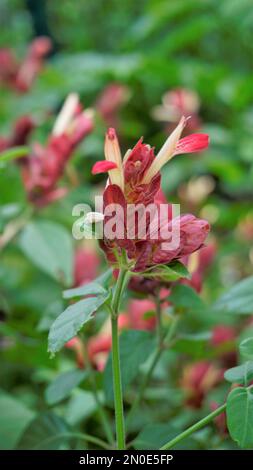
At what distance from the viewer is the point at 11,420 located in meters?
0.96

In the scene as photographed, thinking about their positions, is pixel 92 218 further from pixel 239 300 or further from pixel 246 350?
pixel 239 300

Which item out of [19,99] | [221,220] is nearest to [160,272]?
[221,220]


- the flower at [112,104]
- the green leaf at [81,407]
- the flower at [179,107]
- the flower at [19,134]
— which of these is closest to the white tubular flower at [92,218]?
the green leaf at [81,407]

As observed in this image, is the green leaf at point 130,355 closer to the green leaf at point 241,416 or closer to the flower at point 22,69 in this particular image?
the green leaf at point 241,416

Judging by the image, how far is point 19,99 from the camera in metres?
2.29

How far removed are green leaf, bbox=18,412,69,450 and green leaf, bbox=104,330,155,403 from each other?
2.3 inches

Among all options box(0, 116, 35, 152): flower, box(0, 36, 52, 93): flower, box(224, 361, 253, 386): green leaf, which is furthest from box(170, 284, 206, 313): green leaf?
box(0, 36, 52, 93): flower

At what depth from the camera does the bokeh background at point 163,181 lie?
40.1 inches

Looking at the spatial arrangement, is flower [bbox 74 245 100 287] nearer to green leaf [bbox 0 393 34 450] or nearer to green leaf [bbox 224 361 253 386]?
green leaf [bbox 0 393 34 450]

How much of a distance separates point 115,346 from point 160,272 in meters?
0.07

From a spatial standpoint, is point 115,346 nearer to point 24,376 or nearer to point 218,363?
point 218,363

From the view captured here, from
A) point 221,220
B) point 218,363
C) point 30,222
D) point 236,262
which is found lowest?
point 218,363

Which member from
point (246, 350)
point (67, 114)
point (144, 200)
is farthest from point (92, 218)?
point (67, 114)

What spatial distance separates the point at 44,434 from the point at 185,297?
0.19 meters
